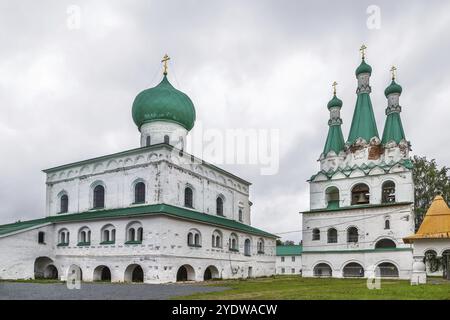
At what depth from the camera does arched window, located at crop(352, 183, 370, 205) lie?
120 feet

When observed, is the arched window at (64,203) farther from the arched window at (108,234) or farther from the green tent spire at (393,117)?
the green tent spire at (393,117)

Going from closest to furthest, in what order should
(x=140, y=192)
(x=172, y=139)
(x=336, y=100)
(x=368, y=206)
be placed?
(x=140, y=192)
(x=172, y=139)
(x=368, y=206)
(x=336, y=100)

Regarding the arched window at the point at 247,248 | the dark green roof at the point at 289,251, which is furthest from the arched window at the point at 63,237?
the dark green roof at the point at 289,251

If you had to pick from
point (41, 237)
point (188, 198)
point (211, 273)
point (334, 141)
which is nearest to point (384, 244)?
point (334, 141)

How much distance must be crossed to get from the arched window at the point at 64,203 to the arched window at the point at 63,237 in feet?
8.16

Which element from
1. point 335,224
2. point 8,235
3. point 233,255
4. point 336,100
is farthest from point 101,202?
point 336,100

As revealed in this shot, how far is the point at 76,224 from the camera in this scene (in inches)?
1136

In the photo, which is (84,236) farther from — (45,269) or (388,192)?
(388,192)

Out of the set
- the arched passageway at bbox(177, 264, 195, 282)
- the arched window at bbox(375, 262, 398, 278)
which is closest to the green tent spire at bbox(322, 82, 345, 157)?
the arched window at bbox(375, 262, 398, 278)

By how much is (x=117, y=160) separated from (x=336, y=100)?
72.1ft

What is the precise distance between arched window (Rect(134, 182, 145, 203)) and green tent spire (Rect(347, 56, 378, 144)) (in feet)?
63.6

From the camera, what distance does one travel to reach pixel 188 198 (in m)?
30.6

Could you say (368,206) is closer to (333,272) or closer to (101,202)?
(333,272)

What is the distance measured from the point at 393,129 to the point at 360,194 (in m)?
6.18
